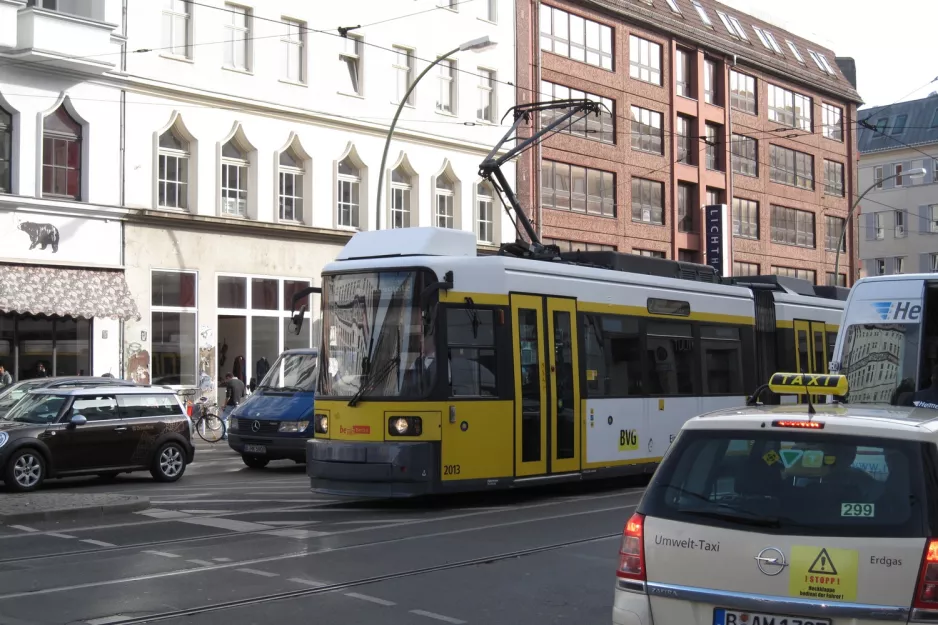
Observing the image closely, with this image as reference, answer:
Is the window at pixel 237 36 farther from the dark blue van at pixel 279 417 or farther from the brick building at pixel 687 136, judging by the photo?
the dark blue van at pixel 279 417

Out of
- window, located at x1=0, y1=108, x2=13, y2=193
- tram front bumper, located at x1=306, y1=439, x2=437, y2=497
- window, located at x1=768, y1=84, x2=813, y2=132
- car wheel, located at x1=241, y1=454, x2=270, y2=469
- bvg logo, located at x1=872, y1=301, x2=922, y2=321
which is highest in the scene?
window, located at x1=768, y1=84, x2=813, y2=132

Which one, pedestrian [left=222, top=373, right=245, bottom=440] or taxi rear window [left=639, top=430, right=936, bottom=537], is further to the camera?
pedestrian [left=222, top=373, right=245, bottom=440]

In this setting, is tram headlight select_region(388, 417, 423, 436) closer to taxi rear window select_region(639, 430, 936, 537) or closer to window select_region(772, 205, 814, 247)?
taxi rear window select_region(639, 430, 936, 537)

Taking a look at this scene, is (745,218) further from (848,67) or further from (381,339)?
(381,339)

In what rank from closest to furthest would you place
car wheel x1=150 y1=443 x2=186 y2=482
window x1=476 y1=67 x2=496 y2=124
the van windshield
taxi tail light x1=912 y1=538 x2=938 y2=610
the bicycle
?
taxi tail light x1=912 y1=538 x2=938 y2=610
car wheel x1=150 y1=443 x2=186 y2=482
the van windshield
the bicycle
window x1=476 y1=67 x2=496 y2=124

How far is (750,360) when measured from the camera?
19.3 meters

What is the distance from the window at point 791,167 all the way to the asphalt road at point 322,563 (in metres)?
41.7

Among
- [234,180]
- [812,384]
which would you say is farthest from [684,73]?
[812,384]

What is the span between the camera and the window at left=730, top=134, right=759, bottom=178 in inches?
2041

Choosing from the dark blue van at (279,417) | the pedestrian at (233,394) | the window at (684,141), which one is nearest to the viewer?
the dark blue van at (279,417)

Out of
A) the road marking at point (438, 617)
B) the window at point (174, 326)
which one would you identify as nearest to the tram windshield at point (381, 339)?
the road marking at point (438, 617)

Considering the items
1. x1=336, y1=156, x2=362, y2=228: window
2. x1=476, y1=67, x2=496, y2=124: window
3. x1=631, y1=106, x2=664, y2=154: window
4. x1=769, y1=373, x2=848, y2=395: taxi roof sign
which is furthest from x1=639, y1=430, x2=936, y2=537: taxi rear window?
x1=631, y1=106, x2=664, y2=154: window

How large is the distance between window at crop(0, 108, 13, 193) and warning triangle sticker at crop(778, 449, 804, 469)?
25.4 metres

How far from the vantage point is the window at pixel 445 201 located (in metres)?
38.2
